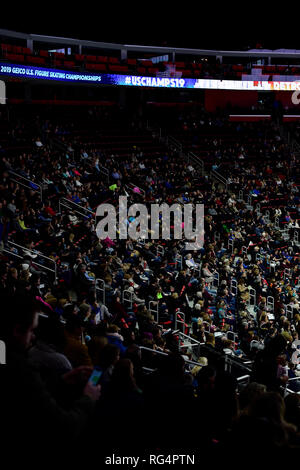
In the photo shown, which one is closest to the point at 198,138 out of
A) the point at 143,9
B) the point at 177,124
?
the point at 177,124

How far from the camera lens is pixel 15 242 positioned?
11.9 metres

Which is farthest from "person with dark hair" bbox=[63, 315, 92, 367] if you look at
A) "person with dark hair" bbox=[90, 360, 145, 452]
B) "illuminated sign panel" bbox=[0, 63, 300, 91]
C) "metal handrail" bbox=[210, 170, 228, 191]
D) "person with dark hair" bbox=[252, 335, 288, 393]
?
"metal handrail" bbox=[210, 170, 228, 191]

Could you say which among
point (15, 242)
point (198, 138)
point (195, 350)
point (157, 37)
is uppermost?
point (157, 37)

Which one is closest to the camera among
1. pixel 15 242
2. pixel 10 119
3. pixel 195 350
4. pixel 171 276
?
pixel 195 350

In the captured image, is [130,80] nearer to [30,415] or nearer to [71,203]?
[71,203]

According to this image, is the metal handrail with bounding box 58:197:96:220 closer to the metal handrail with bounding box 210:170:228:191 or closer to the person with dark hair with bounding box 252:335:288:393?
the metal handrail with bounding box 210:170:228:191

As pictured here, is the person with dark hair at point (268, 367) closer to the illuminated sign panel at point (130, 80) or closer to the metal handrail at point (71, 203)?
the metal handrail at point (71, 203)

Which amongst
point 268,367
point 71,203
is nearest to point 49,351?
point 268,367

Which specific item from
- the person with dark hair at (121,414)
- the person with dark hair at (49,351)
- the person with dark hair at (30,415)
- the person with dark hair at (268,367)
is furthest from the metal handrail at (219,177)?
the person with dark hair at (30,415)

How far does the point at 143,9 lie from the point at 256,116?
936 cm

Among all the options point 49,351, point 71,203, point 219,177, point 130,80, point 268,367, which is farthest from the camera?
point 130,80

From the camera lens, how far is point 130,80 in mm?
26109

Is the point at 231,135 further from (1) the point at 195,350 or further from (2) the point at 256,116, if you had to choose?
(1) the point at 195,350

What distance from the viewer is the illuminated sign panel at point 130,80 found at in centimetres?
2125
